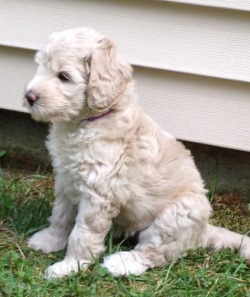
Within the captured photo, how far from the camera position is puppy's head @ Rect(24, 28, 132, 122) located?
349cm

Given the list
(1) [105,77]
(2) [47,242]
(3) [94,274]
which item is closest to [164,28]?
(1) [105,77]

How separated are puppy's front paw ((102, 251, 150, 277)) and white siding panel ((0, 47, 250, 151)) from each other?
3.75 feet

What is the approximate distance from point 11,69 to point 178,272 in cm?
197

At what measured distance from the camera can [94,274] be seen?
3816 millimetres

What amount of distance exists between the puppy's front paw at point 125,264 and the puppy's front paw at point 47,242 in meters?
0.33

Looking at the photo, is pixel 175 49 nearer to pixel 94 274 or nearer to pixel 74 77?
pixel 74 77

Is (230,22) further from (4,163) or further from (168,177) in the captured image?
(4,163)

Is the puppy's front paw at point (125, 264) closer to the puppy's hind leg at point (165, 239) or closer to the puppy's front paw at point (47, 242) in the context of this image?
the puppy's hind leg at point (165, 239)

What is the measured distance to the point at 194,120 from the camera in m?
4.74

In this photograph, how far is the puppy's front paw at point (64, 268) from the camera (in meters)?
3.79

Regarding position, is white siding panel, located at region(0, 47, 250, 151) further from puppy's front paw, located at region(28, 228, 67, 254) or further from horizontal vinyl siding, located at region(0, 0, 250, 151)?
puppy's front paw, located at region(28, 228, 67, 254)

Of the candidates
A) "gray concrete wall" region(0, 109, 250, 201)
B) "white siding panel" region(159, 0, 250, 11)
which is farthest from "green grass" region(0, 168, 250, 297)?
"white siding panel" region(159, 0, 250, 11)

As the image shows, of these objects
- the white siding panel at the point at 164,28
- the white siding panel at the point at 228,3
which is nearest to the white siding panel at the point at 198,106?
the white siding panel at the point at 164,28

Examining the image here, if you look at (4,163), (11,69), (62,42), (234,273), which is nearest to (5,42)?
(11,69)
